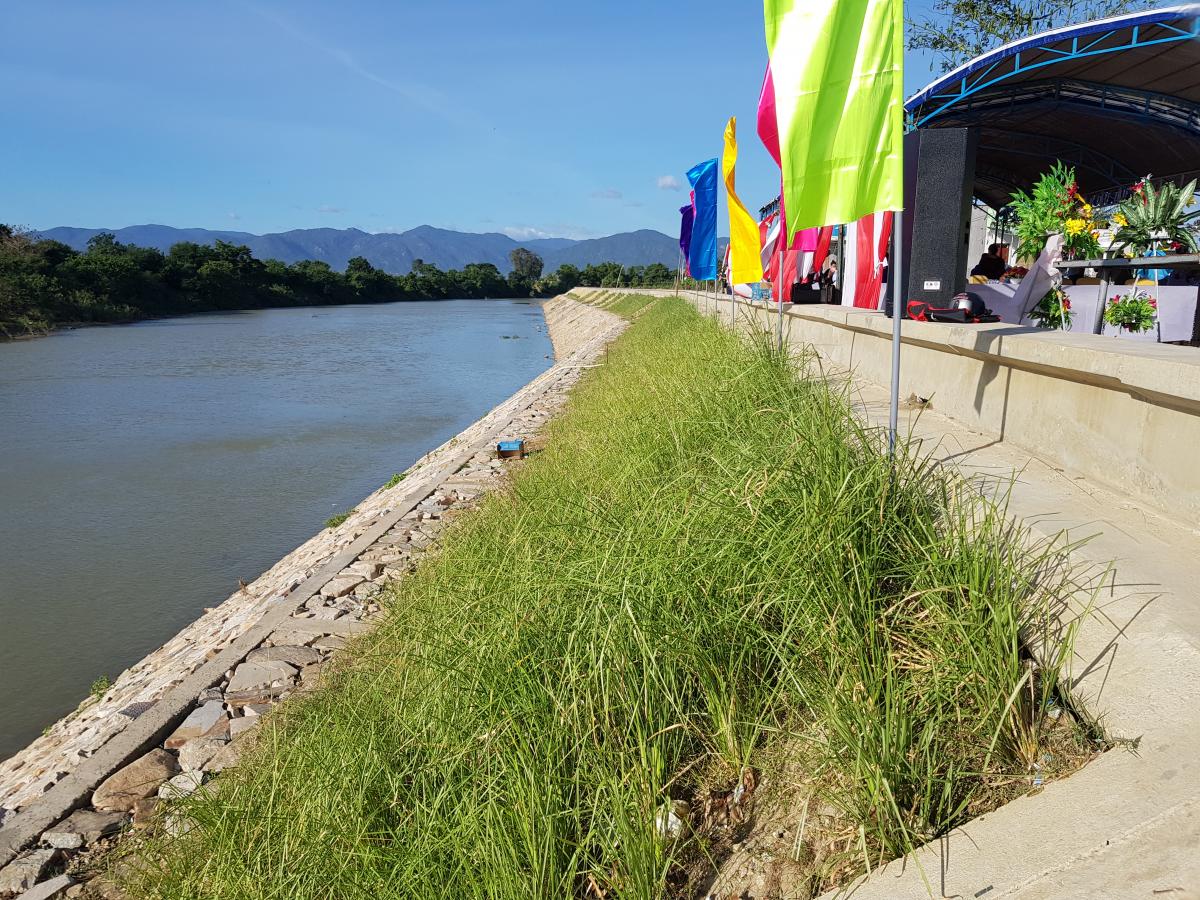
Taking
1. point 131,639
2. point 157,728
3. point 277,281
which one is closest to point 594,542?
point 157,728

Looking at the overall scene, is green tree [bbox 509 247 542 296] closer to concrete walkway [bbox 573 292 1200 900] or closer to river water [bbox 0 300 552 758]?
river water [bbox 0 300 552 758]

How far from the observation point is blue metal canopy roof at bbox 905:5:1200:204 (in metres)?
9.49

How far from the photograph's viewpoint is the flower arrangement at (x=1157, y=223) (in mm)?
6699

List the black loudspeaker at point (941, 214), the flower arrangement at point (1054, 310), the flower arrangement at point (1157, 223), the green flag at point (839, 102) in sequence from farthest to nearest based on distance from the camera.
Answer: the flower arrangement at point (1054, 310)
the black loudspeaker at point (941, 214)
the flower arrangement at point (1157, 223)
the green flag at point (839, 102)

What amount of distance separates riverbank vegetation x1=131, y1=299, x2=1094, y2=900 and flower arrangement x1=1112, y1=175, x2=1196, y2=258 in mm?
5033

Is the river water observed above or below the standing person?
below

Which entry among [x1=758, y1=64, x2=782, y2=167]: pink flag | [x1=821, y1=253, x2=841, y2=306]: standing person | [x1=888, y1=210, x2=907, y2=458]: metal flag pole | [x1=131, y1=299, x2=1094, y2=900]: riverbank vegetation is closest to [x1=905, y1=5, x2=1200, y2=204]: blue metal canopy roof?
[x1=821, y1=253, x2=841, y2=306]: standing person

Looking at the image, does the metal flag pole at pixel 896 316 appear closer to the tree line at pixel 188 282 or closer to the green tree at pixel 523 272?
the tree line at pixel 188 282

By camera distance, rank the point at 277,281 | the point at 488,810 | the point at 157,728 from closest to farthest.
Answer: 1. the point at 488,810
2. the point at 157,728
3. the point at 277,281

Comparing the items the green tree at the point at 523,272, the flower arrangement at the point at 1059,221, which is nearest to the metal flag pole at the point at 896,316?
the flower arrangement at the point at 1059,221

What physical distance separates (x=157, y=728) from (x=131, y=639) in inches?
128

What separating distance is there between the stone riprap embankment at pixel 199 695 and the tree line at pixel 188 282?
137ft

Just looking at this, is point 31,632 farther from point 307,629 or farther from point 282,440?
point 282,440

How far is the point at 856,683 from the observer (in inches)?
96.5
